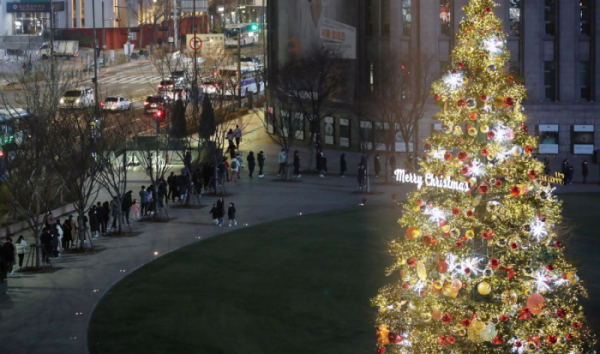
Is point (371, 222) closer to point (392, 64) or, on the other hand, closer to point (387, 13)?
point (392, 64)

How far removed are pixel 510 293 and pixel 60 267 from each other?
17619 millimetres

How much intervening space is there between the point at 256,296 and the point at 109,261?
6.92 m

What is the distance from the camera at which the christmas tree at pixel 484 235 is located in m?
14.4

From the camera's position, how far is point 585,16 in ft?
170

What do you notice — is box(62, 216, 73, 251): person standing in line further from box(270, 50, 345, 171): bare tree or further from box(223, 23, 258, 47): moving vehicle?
box(223, 23, 258, 47): moving vehicle

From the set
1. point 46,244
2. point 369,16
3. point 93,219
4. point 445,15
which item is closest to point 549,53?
point 445,15

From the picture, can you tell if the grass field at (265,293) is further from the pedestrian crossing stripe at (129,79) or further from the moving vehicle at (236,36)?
the moving vehicle at (236,36)

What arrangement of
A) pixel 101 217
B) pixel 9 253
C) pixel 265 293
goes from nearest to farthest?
pixel 265 293 → pixel 9 253 → pixel 101 217

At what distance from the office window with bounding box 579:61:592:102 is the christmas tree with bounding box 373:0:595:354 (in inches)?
1555

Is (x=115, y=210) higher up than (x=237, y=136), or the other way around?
(x=237, y=136)

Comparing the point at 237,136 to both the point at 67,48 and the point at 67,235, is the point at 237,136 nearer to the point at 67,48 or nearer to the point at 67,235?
the point at 67,235

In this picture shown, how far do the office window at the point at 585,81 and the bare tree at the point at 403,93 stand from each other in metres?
8.84

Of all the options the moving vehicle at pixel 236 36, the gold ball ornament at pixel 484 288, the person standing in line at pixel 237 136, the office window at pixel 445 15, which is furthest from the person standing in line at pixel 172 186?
the moving vehicle at pixel 236 36

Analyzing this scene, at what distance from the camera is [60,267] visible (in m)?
28.0
